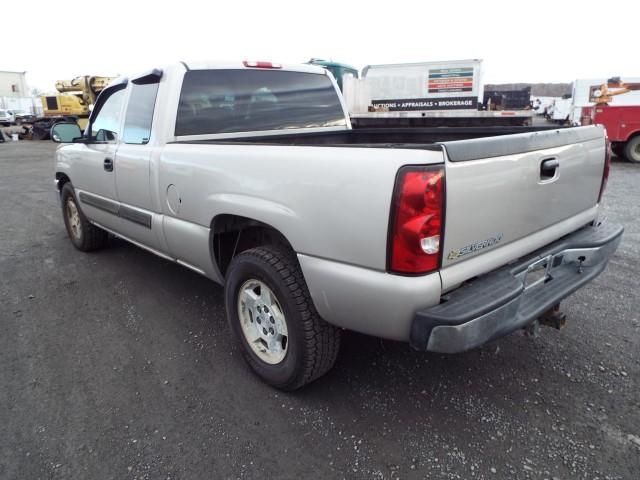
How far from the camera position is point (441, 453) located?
2.15m

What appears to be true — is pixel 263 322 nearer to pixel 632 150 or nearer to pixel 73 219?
pixel 73 219

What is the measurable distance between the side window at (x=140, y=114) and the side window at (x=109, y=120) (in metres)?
0.22

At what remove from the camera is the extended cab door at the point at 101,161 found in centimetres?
393

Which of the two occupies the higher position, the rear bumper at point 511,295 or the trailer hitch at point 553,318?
the rear bumper at point 511,295

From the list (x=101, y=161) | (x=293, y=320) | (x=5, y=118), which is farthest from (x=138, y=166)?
(x=5, y=118)

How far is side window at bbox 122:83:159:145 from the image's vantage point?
340cm

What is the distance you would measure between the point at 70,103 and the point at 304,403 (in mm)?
28043

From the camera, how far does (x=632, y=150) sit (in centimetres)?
1245

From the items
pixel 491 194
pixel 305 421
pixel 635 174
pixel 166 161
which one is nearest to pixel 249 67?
pixel 166 161

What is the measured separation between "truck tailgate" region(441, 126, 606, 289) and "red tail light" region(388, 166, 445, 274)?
2.0 inches

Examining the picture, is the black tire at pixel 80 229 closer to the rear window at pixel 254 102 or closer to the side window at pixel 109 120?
the side window at pixel 109 120

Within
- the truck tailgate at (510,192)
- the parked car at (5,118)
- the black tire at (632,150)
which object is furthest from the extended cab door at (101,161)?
the parked car at (5,118)

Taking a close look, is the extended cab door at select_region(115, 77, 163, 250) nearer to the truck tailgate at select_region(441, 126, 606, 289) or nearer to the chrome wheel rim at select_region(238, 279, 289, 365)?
the chrome wheel rim at select_region(238, 279, 289, 365)

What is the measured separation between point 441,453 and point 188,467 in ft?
3.96
